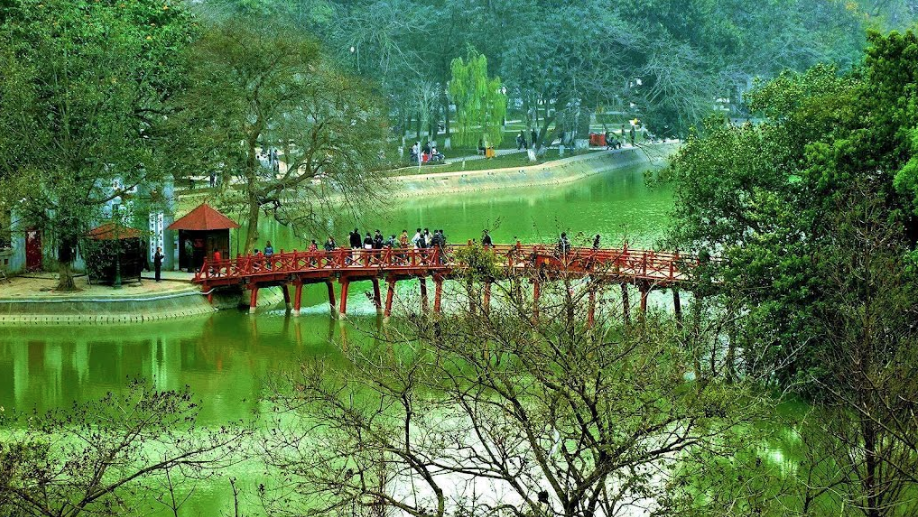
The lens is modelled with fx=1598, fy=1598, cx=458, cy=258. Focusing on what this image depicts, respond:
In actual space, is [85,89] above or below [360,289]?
above

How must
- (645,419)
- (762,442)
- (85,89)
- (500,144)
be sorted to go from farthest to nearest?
(500,144)
(85,89)
(762,442)
(645,419)

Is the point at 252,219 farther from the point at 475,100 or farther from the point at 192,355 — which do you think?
the point at 475,100

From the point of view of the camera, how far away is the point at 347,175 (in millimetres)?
49188

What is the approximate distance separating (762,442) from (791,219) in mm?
6632

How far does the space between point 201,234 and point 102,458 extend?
2754 centimetres

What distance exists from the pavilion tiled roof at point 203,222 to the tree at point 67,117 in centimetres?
201

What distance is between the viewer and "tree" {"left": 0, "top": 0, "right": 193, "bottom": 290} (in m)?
44.4

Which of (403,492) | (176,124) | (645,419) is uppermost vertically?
(176,124)

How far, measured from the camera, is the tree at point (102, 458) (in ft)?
67.1

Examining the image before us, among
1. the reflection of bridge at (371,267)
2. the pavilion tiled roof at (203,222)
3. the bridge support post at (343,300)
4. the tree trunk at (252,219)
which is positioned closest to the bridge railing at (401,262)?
the reflection of bridge at (371,267)

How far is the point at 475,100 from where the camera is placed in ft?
292

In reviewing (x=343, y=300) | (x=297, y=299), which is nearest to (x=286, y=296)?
(x=297, y=299)

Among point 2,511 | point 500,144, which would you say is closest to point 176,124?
point 2,511

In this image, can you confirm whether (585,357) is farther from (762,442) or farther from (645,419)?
(762,442)
